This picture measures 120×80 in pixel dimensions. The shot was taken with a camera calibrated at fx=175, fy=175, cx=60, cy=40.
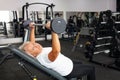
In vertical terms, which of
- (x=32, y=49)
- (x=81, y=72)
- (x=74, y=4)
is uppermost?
(x=74, y=4)

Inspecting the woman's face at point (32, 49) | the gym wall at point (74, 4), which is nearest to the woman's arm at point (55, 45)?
the woman's face at point (32, 49)

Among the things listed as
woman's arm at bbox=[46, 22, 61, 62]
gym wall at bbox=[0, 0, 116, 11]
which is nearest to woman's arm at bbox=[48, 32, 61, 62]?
woman's arm at bbox=[46, 22, 61, 62]

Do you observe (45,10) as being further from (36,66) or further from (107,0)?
(36,66)

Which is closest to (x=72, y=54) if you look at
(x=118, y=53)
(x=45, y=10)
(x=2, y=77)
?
(x=118, y=53)

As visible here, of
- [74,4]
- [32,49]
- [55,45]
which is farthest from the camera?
[74,4]

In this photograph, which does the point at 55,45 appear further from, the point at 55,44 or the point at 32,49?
the point at 32,49

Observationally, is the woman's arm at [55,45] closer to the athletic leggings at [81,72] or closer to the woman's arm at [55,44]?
the woman's arm at [55,44]

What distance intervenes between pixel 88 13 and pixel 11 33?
162 inches

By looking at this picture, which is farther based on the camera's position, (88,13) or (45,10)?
(88,13)

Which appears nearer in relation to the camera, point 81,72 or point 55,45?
point 55,45

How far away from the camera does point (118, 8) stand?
31.6 ft

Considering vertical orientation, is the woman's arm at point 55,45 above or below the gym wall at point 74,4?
below

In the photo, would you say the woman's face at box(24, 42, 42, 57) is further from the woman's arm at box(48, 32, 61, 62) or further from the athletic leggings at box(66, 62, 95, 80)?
the athletic leggings at box(66, 62, 95, 80)

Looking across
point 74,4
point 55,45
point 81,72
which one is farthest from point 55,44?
point 74,4
